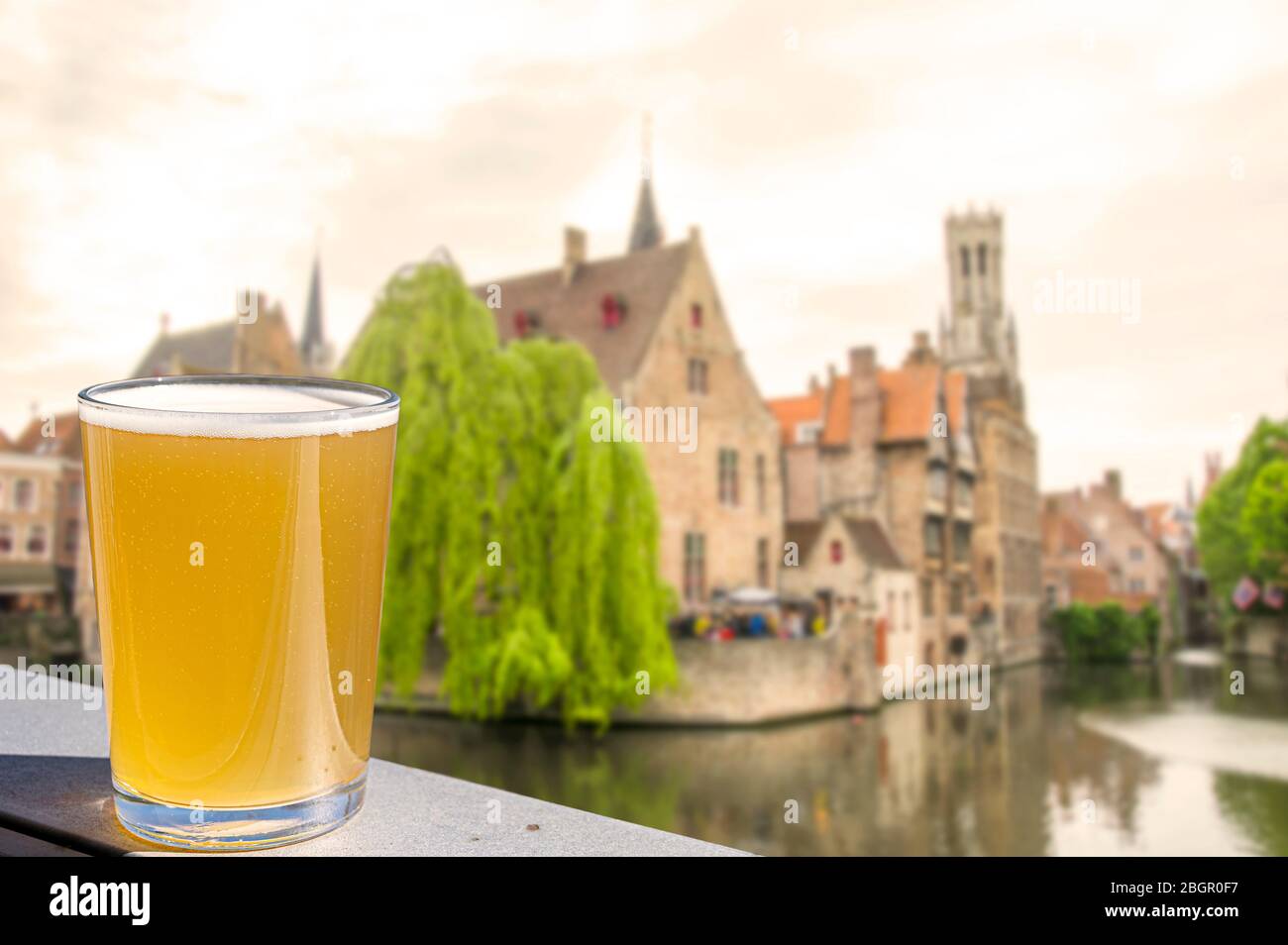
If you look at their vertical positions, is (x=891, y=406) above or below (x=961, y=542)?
above

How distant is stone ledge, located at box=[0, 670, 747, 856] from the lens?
3.69 feet

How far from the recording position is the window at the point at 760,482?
1100 inches

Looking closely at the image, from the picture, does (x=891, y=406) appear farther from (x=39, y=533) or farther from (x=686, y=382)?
(x=39, y=533)

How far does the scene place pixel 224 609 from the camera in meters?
1.19

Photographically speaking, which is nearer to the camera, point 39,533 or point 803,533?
point 803,533

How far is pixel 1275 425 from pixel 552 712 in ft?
96.9

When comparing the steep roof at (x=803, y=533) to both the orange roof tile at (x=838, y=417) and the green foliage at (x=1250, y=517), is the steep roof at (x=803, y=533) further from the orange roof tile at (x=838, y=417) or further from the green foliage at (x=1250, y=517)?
the green foliage at (x=1250, y=517)

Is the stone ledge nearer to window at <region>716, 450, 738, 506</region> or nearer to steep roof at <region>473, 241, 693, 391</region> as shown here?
steep roof at <region>473, 241, 693, 391</region>

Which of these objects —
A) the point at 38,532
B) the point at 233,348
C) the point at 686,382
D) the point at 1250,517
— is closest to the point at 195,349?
the point at 233,348

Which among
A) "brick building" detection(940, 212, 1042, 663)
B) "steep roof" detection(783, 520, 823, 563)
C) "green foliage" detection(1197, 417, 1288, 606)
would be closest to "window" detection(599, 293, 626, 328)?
"steep roof" detection(783, 520, 823, 563)

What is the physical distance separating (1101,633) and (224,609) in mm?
46391

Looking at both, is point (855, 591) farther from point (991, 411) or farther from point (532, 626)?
point (991, 411)

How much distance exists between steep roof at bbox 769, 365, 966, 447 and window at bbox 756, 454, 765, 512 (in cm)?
517

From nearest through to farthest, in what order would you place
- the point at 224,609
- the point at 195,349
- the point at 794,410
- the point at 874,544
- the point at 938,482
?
1. the point at 224,609
2. the point at 874,544
3. the point at 938,482
4. the point at 794,410
5. the point at 195,349
